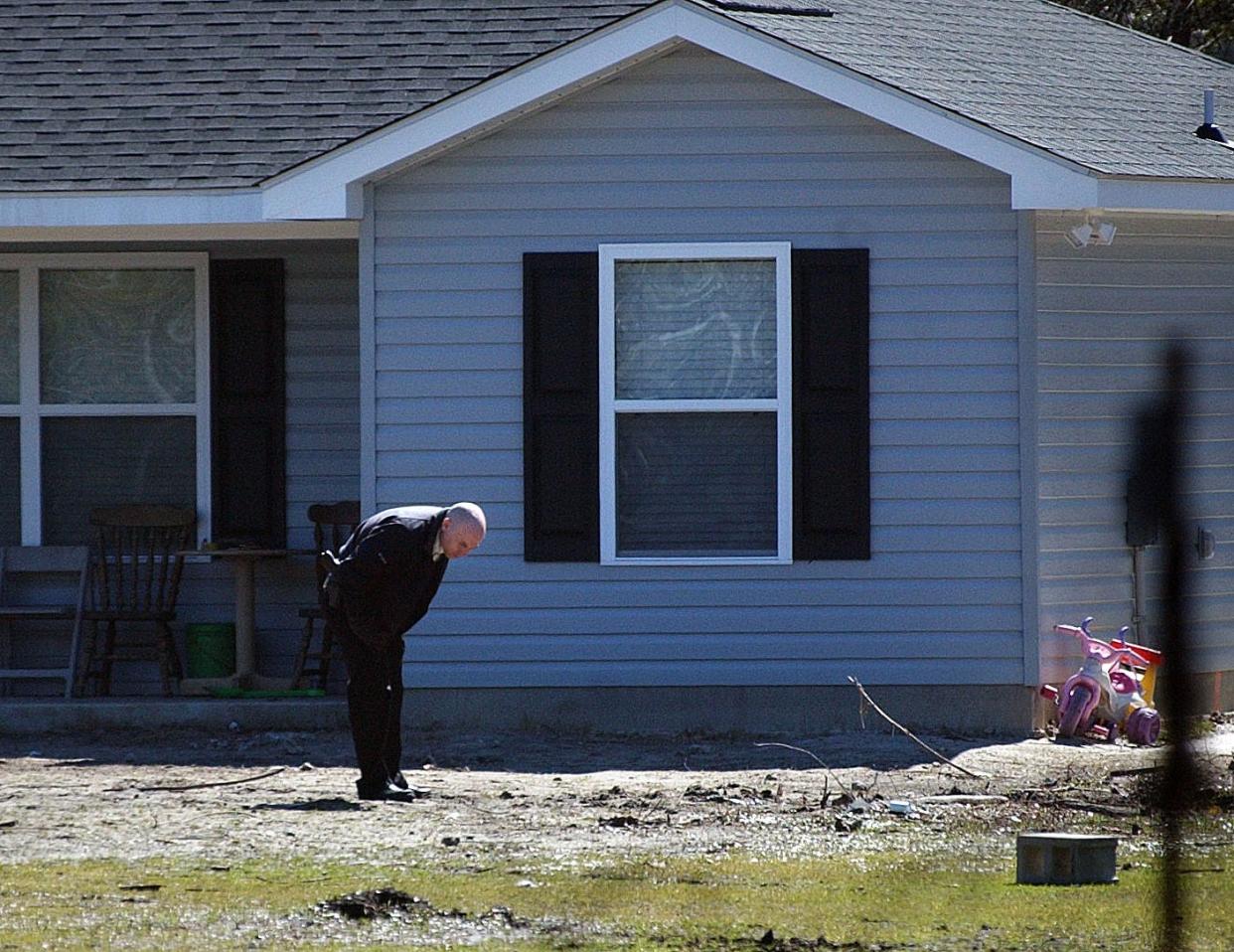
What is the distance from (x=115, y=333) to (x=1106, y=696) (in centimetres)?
619

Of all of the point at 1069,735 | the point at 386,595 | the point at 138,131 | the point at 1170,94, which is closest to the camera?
the point at 386,595

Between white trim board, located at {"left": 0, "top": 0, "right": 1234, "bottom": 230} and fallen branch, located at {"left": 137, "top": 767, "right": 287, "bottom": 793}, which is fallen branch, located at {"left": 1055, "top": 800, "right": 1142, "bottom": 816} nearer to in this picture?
white trim board, located at {"left": 0, "top": 0, "right": 1234, "bottom": 230}

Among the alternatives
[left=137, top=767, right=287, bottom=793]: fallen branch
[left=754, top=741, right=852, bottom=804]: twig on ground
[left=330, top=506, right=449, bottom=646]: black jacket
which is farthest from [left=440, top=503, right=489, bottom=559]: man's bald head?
[left=754, top=741, right=852, bottom=804]: twig on ground

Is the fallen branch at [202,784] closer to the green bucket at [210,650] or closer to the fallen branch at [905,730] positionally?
the green bucket at [210,650]

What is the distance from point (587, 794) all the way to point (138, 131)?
5167 mm

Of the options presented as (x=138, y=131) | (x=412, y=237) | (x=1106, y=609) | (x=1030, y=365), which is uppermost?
(x=138, y=131)

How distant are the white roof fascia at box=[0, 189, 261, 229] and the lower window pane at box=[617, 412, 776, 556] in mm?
2437

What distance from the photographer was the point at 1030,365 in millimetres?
10266

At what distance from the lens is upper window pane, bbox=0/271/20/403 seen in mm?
11883

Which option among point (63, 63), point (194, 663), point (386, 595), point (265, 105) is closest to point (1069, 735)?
point (386, 595)

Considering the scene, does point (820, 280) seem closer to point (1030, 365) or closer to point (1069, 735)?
point (1030, 365)

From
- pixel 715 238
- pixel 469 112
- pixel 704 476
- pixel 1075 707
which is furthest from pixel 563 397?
pixel 1075 707

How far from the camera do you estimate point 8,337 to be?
11.9 meters

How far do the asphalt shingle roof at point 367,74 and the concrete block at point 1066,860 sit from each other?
4.37 m
